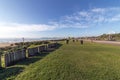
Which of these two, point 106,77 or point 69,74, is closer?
point 106,77

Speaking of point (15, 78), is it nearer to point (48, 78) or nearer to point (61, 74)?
point (48, 78)

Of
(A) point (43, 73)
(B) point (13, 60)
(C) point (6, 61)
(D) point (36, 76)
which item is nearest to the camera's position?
(D) point (36, 76)

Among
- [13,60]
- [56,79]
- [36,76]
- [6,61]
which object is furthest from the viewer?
[13,60]

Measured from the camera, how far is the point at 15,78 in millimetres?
8805

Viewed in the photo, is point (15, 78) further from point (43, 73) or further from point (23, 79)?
point (43, 73)

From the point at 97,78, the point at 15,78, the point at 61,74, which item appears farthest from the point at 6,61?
the point at 97,78

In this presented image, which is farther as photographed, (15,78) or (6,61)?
(6,61)

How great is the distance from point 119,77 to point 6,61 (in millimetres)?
8416

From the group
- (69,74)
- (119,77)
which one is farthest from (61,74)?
(119,77)

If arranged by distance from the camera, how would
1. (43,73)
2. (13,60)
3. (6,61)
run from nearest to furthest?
1. (43,73)
2. (6,61)
3. (13,60)

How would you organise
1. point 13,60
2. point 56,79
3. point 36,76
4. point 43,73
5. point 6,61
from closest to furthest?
1. point 56,79
2. point 36,76
3. point 43,73
4. point 6,61
5. point 13,60

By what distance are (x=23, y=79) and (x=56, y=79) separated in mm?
1745

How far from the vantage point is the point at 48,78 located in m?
8.75

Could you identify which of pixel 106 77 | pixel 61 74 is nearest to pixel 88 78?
pixel 106 77
